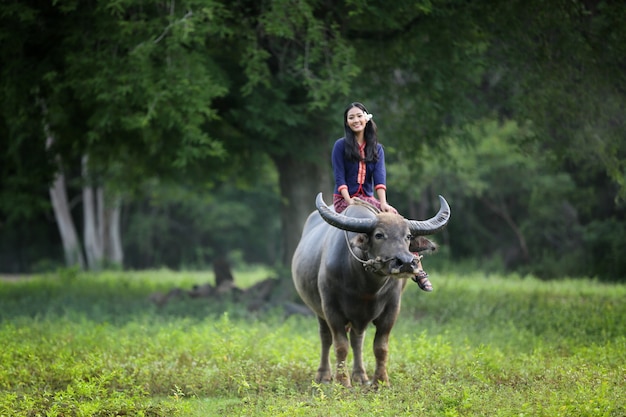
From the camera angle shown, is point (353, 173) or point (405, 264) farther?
point (353, 173)

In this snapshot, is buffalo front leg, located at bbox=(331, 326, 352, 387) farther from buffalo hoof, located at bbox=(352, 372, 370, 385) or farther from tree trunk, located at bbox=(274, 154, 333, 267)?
tree trunk, located at bbox=(274, 154, 333, 267)

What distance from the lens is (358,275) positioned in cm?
782

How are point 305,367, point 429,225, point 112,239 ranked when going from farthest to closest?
point 112,239 → point 305,367 → point 429,225

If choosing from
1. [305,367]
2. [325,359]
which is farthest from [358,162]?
[305,367]

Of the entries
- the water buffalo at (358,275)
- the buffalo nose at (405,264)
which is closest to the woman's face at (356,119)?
the water buffalo at (358,275)

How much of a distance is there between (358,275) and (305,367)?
2.01 meters

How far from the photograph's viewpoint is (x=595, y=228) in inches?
923

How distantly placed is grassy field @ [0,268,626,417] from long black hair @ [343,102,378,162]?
2.25m

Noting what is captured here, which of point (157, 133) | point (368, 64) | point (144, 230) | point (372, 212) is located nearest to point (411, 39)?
point (368, 64)

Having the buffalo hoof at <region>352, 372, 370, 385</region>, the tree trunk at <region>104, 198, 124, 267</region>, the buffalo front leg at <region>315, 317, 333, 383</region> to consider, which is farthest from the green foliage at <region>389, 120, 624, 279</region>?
the tree trunk at <region>104, 198, 124, 267</region>

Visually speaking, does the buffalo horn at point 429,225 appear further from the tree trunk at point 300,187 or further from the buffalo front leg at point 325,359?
the tree trunk at point 300,187

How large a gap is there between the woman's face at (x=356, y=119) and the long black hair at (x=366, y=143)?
47mm

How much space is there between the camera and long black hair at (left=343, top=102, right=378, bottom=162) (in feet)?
27.1

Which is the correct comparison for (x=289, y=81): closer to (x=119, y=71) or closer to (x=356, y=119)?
(x=119, y=71)
